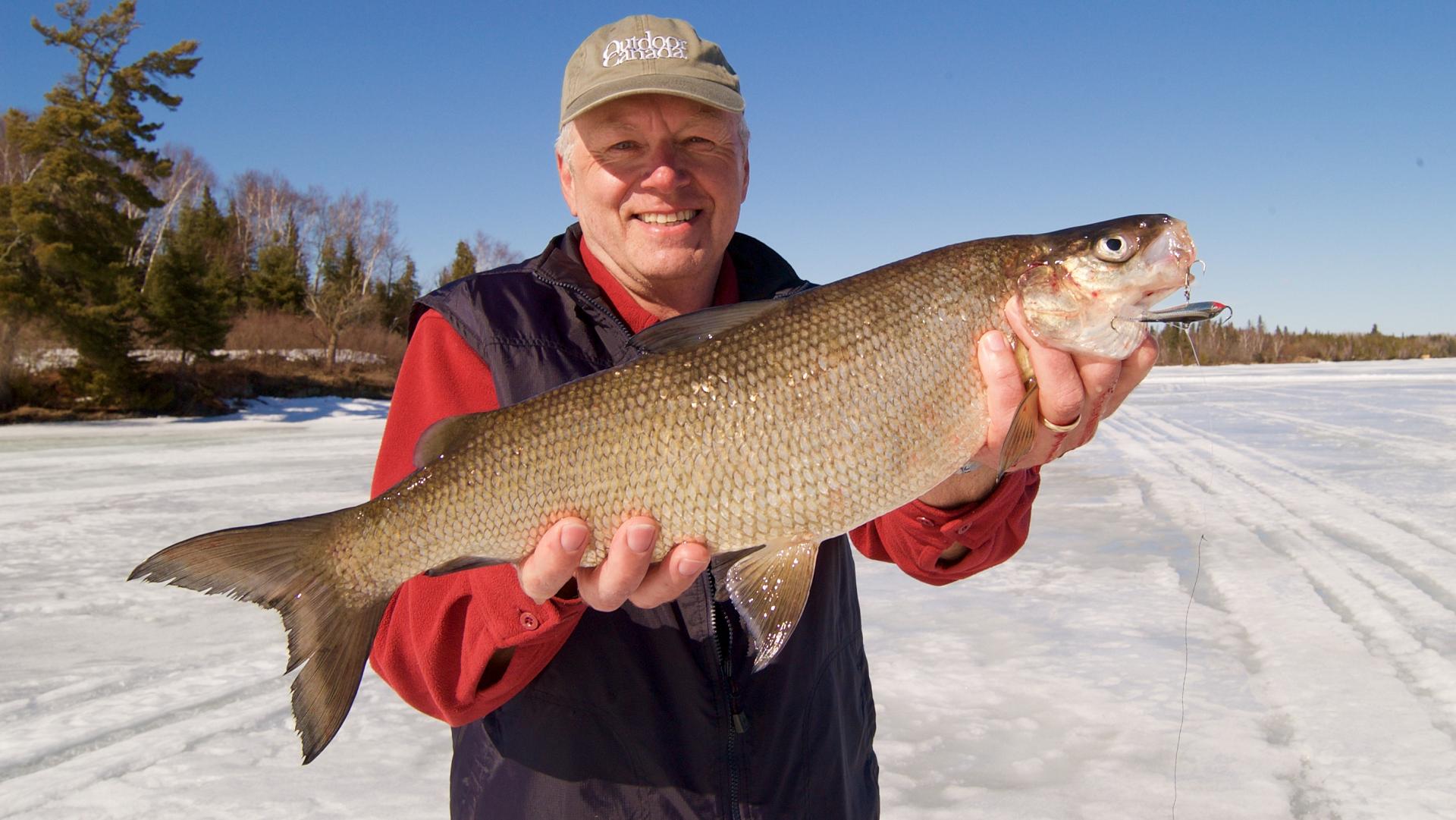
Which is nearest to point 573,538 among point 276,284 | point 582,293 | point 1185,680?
point 582,293

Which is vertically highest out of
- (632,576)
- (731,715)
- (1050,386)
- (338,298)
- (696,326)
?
(338,298)

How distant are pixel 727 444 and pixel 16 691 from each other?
388 centimetres

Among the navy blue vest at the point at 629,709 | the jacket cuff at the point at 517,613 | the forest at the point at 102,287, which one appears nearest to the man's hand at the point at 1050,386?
the navy blue vest at the point at 629,709

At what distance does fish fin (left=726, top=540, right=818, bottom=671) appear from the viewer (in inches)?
79.5

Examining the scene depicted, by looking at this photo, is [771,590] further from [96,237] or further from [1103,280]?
[96,237]

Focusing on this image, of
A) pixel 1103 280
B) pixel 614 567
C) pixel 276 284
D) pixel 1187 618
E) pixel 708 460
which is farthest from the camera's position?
pixel 276 284

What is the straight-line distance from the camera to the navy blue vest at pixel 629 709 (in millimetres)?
2084

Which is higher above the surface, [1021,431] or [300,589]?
[1021,431]

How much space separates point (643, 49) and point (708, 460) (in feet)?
3.71

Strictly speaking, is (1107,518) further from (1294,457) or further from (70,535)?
(70,535)

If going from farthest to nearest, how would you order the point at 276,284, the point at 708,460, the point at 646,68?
the point at 276,284, the point at 646,68, the point at 708,460

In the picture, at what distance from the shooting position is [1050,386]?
2090mm

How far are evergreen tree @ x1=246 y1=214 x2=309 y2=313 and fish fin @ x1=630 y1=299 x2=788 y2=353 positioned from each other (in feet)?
153

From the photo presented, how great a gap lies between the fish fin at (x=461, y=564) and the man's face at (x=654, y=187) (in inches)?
34.2
